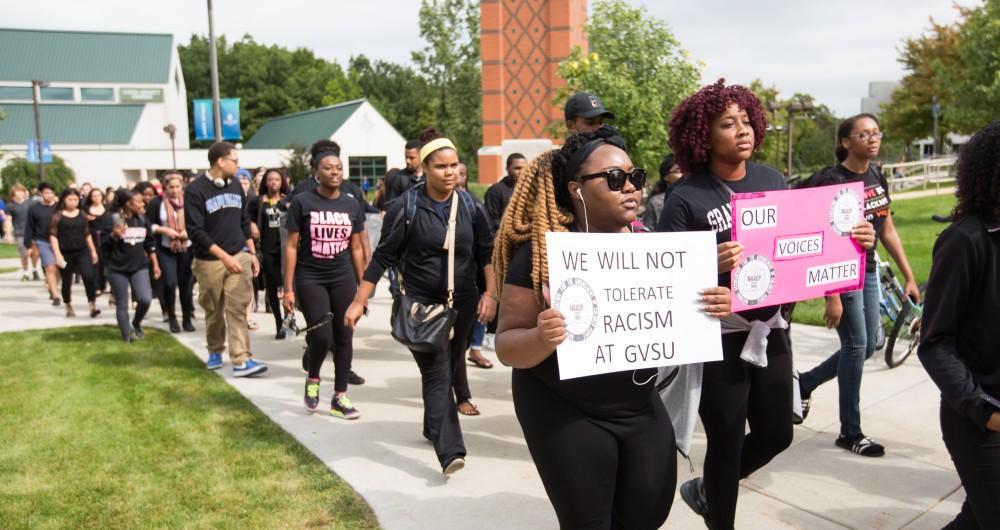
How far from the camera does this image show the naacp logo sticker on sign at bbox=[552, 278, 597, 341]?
2.36 meters

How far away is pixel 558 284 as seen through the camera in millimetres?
2336

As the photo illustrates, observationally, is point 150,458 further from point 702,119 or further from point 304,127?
point 304,127

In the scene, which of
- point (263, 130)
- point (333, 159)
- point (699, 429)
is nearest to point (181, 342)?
point (333, 159)

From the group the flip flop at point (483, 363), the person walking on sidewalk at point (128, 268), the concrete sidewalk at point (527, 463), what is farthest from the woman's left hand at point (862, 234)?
the person walking on sidewalk at point (128, 268)

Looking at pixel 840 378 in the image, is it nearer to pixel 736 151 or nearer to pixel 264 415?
pixel 736 151

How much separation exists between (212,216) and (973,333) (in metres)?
6.50

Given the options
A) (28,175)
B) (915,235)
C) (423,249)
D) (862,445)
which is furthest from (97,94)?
(862,445)

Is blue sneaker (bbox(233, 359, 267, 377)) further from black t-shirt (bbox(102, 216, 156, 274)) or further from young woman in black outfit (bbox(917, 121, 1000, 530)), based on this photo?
young woman in black outfit (bbox(917, 121, 1000, 530))

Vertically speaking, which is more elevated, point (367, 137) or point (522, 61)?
point (522, 61)

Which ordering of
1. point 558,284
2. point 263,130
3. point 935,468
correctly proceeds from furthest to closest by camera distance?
point 263,130, point 935,468, point 558,284

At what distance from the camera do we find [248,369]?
7453mm

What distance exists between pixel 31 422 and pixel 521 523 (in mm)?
4392

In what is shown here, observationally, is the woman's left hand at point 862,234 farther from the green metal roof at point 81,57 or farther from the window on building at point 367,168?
the green metal roof at point 81,57

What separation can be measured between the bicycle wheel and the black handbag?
156 inches
